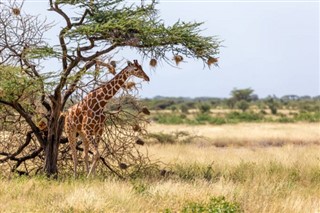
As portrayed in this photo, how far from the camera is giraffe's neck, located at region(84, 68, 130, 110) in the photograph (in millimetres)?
11492

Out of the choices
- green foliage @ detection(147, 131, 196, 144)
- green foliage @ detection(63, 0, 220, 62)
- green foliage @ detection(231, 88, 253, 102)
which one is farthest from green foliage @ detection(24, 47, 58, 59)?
green foliage @ detection(231, 88, 253, 102)

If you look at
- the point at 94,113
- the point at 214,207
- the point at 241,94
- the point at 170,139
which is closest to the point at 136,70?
the point at 94,113

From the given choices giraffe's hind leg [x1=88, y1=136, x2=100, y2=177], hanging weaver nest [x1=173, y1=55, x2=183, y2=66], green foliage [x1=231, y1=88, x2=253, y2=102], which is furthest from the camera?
green foliage [x1=231, y1=88, x2=253, y2=102]

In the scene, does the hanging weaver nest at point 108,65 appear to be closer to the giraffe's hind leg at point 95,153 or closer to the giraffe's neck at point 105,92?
the giraffe's neck at point 105,92

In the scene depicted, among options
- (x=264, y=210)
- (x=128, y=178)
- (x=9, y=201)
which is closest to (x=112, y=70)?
(x=128, y=178)

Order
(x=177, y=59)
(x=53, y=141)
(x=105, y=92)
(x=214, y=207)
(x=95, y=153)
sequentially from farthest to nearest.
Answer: (x=53, y=141)
(x=177, y=59)
(x=105, y=92)
(x=95, y=153)
(x=214, y=207)

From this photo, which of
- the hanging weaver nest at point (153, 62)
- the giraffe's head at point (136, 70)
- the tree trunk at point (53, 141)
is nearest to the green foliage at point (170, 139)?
the tree trunk at point (53, 141)

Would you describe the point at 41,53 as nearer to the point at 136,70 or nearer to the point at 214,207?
the point at 136,70

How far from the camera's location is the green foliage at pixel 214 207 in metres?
8.36

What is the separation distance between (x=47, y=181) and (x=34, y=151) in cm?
214

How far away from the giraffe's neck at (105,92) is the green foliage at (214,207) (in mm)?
3443

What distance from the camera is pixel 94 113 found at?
11.4 metres

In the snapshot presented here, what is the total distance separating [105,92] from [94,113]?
1.62 feet

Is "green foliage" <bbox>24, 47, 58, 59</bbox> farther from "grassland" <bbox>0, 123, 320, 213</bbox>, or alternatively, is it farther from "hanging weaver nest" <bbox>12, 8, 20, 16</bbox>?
"grassland" <bbox>0, 123, 320, 213</bbox>
